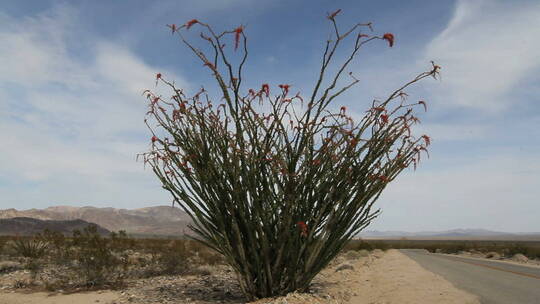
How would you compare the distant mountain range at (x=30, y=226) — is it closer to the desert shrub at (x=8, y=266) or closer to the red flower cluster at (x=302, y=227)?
the desert shrub at (x=8, y=266)

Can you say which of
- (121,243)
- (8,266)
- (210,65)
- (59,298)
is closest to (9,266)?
(8,266)

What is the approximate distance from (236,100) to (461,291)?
5799 mm

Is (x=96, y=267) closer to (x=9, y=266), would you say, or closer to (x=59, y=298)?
(x=59, y=298)

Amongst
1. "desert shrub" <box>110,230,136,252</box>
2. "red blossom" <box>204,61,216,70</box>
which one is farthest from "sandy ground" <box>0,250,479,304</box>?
"desert shrub" <box>110,230,136,252</box>

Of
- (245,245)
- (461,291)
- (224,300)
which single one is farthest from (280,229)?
(461,291)

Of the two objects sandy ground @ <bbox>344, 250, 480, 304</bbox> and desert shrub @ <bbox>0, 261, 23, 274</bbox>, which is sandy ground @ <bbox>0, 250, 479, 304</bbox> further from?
desert shrub @ <bbox>0, 261, 23, 274</bbox>

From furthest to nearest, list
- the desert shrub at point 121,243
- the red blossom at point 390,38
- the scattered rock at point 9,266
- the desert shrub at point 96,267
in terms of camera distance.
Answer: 1. the desert shrub at point 121,243
2. the scattered rock at point 9,266
3. the desert shrub at point 96,267
4. the red blossom at point 390,38

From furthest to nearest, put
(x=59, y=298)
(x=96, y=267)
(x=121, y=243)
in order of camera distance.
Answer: (x=121, y=243) → (x=96, y=267) → (x=59, y=298)

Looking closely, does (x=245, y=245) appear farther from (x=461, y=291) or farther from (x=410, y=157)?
(x=461, y=291)

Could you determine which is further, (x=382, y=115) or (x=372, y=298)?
(x=372, y=298)

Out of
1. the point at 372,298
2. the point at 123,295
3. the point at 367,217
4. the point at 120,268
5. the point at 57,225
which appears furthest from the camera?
the point at 57,225

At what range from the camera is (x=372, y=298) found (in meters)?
8.09

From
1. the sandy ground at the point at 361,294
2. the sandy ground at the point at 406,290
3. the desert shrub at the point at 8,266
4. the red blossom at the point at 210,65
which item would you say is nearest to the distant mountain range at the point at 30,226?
the desert shrub at the point at 8,266

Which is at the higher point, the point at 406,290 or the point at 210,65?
the point at 210,65
